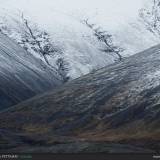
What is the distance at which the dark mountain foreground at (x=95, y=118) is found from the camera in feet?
448

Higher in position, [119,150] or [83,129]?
[83,129]

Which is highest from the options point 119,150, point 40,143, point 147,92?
point 147,92

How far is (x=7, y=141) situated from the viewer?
126 m

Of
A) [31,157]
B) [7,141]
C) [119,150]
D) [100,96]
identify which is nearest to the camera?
[31,157]

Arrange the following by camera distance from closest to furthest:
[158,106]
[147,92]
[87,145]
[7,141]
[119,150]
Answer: [119,150] → [87,145] → [7,141] → [158,106] → [147,92]

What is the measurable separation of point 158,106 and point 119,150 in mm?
58967

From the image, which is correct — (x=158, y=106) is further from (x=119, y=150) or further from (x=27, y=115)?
(x=119, y=150)

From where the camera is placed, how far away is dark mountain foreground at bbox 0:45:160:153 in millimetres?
136625

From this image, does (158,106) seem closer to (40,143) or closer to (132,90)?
(132,90)

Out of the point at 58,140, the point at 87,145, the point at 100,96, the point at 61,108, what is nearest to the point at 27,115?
the point at 61,108

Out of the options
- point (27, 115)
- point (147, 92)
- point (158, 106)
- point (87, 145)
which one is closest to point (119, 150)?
point (87, 145)

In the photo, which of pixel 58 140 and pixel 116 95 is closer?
pixel 58 140

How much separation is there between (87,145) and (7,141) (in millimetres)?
22336

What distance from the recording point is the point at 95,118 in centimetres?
17125
